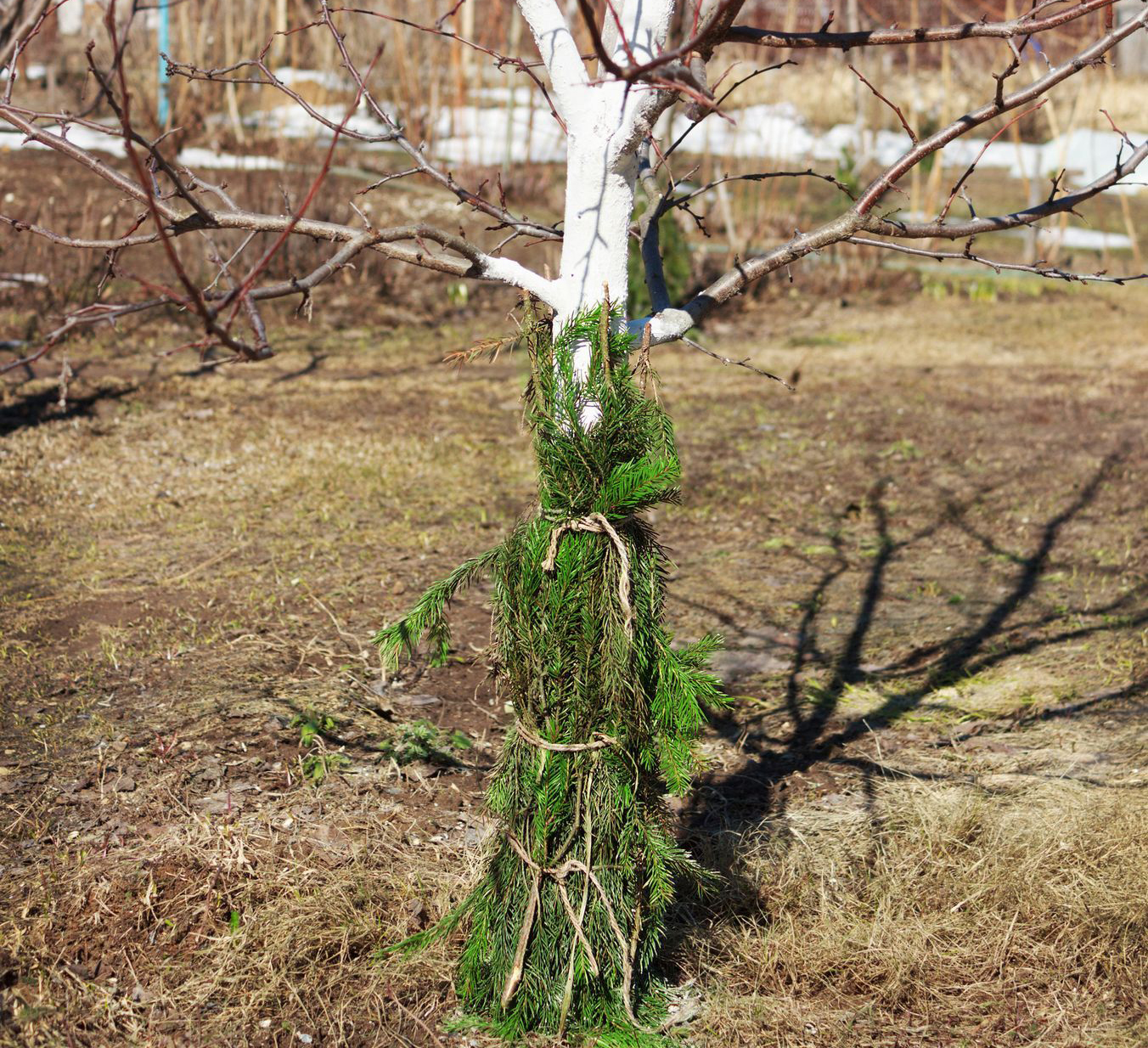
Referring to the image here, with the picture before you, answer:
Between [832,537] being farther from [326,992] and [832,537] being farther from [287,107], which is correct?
[287,107]

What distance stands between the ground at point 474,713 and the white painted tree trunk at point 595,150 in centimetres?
139

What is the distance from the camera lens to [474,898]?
2465mm

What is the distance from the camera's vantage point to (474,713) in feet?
12.5

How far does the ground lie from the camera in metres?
2.53

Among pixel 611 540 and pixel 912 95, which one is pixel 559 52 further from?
pixel 912 95

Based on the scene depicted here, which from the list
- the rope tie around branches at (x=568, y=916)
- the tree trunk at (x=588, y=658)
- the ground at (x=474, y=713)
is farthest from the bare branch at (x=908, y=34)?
the ground at (x=474, y=713)

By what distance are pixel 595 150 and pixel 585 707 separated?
3.56 ft

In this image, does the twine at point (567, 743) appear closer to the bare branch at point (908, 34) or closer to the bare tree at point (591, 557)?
the bare tree at point (591, 557)

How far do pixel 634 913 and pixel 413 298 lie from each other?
8.02 metres

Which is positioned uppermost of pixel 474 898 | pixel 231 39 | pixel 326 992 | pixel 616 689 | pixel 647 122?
pixel 231 39

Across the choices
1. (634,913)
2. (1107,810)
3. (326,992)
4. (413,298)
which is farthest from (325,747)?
(413,298)

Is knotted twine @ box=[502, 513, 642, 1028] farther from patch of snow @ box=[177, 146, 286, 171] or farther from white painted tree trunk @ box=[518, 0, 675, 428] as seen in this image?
patch of snow @ box=[177, 146, 286, 171]

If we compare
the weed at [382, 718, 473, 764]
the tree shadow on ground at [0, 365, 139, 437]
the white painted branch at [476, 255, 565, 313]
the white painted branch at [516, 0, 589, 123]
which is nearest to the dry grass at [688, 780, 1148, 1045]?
the weed at [382, 718, 473, 764]

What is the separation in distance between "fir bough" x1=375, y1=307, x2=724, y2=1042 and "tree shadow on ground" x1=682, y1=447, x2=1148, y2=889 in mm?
657
